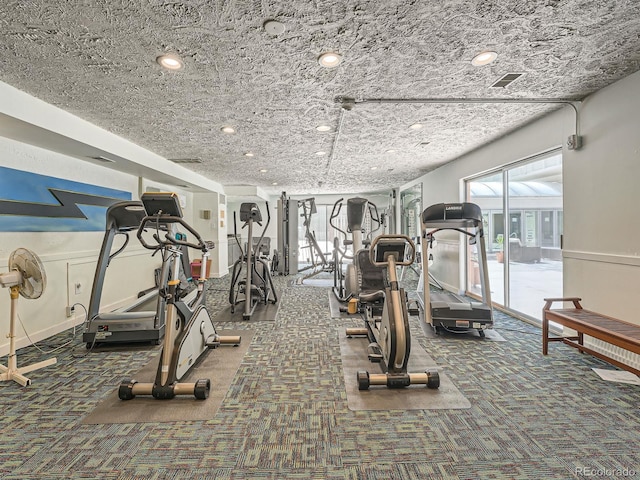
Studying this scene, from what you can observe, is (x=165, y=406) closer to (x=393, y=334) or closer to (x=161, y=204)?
(x=161, y=204)

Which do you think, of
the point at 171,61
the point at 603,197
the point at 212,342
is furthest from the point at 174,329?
the point at 603,197

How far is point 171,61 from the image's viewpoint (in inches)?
95.0

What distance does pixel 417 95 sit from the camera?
3156 mm

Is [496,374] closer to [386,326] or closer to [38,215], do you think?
[386,326]

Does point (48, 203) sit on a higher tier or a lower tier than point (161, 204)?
higher

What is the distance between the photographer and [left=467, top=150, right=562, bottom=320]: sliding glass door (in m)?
4.09

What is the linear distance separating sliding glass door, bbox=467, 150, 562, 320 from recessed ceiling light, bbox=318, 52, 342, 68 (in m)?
3.03

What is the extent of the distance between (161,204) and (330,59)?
1.77m

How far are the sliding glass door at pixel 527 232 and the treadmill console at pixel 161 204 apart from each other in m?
4.28

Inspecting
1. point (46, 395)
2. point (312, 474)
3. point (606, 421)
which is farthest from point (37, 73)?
point (606, 421)

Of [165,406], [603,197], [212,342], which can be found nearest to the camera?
[165,406]

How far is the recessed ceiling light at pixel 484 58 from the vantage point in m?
2.40

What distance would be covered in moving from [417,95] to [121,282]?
208 inches

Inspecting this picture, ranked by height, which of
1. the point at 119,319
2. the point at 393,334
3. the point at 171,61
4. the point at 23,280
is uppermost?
the point at 171,61
